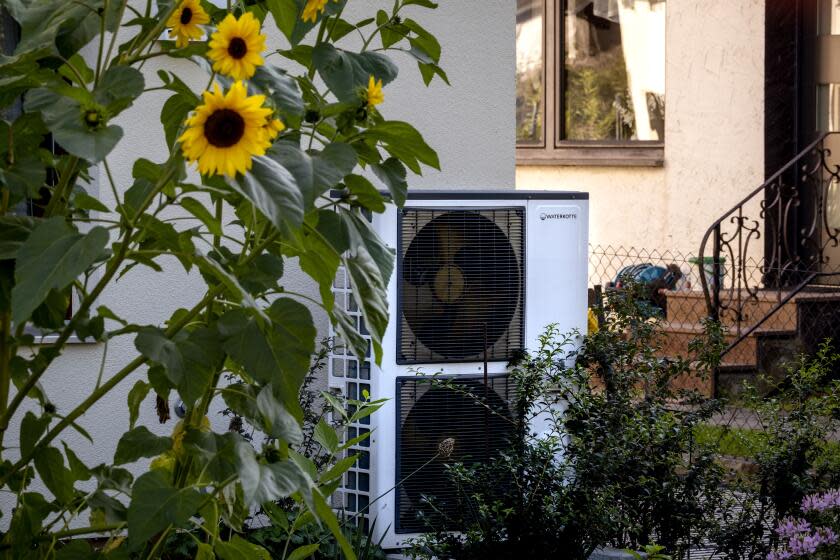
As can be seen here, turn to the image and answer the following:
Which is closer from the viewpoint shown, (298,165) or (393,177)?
(298,165)

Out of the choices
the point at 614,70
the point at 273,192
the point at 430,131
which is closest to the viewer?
the point at 273,192

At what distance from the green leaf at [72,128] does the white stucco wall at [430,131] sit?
10.6ft

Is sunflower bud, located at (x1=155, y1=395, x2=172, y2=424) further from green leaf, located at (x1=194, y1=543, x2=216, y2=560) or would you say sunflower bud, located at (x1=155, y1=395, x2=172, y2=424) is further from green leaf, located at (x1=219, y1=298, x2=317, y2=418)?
green leaf, located at (x1=219, y1=298, x2=317, y2=418)

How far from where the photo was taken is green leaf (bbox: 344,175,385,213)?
172 centimetres

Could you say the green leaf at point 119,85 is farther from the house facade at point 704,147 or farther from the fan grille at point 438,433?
the house facade at point 704,147

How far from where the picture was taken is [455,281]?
4.43 metres

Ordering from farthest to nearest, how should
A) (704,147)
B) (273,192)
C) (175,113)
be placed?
(704,147) → (175,113) → (273,192)

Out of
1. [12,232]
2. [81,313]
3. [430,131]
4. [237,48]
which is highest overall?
[430,131]

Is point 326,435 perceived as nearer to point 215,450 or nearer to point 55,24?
point 215,450

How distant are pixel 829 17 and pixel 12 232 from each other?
937 centimetres

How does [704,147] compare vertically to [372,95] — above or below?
above

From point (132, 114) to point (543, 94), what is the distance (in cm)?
825

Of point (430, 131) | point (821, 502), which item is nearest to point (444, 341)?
point (430, 131)

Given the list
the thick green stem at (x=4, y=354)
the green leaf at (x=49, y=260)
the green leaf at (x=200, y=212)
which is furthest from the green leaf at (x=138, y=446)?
the green leaf at (x=49, y=260)
